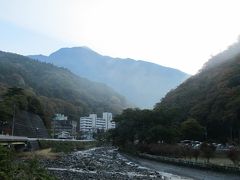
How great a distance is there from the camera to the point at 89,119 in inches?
7210

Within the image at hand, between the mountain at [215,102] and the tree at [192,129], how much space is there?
1.98 m

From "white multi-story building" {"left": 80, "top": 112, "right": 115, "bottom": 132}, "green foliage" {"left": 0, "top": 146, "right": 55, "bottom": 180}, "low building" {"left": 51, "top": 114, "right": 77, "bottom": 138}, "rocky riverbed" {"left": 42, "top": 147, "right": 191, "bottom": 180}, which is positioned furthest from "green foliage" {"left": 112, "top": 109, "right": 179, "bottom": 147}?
"white multi-story building" {"left": 80, "top": 112, "right": 115, "bottom": 132}

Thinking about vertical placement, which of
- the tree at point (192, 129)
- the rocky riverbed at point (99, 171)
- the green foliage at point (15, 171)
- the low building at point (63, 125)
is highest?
the low building at point (63, 125)

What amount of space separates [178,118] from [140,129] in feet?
32.0

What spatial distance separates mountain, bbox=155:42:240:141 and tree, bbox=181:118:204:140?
1.98 meters

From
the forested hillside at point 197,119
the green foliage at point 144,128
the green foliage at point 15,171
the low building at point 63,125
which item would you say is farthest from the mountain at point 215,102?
the low building at point 63,125

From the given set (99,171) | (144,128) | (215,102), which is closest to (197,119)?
(215,102)

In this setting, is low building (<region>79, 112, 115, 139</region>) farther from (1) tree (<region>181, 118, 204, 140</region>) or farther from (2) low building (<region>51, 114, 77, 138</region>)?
(1) tree (<region>181, 118, 204, 140</region>)

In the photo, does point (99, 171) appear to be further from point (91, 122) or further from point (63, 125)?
point (91, 122)

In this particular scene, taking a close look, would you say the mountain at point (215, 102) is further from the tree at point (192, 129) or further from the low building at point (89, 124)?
the low building at point (89, 124)

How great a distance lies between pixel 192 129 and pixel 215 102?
6665mm

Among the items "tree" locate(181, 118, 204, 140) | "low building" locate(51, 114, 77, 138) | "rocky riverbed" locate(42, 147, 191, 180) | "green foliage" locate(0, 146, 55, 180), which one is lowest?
"rocky riverbed" locate(42, 147, 191, 180)

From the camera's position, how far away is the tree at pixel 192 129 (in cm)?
7703

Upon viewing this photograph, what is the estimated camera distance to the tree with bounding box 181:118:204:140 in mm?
77025
